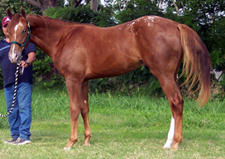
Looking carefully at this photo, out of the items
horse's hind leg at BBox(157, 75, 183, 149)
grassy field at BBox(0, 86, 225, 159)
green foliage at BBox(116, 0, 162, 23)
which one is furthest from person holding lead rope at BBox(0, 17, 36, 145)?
green foliage at BBox(116, 0, 162, 23)

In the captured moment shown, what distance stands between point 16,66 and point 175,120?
277 cm

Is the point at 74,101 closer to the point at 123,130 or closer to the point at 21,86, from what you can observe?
the point at 21,86

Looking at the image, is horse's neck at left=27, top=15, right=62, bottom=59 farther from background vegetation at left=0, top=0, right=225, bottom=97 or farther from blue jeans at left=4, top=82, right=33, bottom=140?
background vegetation at left=0, top=0, right=225, bottom=97

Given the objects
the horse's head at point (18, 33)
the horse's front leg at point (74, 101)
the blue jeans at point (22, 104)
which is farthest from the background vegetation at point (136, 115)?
the horse's head at point (18, 33)

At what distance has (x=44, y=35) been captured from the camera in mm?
5234

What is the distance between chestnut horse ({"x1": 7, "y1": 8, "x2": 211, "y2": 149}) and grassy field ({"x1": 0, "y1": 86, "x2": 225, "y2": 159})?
0.39 meters

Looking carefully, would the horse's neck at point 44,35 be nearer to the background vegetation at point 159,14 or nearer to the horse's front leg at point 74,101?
the horse's front leg at point 74,101

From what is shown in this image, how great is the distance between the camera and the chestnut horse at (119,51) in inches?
186

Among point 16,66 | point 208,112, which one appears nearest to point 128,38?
point 16,66

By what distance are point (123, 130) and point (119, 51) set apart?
7.80 feet

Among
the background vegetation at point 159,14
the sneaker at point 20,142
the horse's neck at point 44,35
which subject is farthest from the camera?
the background vegetation at point 159,14

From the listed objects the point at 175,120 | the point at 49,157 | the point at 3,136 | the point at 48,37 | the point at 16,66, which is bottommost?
the point at 3,136

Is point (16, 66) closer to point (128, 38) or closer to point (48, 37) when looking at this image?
point (48, 37)

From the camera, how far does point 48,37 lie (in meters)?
5.25
